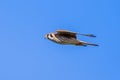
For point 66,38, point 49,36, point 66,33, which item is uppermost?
point 49,36

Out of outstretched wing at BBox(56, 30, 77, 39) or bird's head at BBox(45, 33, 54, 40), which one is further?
bird's head at BBox(45, 33, 54, 40)

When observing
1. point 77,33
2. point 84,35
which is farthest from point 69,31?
point 84,35

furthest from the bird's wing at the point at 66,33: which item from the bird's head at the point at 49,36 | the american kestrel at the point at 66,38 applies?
the bird's head at the point at 49,36

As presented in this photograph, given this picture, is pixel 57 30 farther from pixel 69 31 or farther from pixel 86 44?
pixel 86 44

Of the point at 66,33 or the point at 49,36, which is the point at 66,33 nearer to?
the point at 66,33

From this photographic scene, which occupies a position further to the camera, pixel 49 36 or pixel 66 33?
pixel 49 36

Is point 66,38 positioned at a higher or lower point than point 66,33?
lower

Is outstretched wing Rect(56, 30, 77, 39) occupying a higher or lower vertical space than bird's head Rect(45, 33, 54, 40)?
lower

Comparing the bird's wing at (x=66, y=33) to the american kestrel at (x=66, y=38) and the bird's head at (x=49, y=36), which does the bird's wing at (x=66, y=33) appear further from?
the bird's head at (x=49, y=36)

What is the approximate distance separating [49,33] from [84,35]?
25.1 ft

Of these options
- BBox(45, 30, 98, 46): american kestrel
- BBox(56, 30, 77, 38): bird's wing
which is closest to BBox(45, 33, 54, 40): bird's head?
BBox(45, 30, 98, 46): american kestrel

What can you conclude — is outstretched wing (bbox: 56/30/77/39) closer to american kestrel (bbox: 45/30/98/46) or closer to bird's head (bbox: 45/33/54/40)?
american kestrel (bbox: 45/30/98/46)

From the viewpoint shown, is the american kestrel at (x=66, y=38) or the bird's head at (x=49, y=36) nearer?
the american kestrel at (x=66, y=38)

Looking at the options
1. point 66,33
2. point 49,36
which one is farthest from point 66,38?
point 49,36
